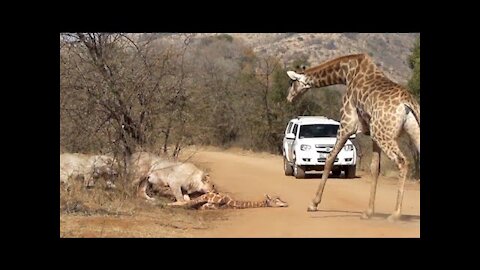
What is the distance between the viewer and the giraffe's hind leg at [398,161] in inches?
414

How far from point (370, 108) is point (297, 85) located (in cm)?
149

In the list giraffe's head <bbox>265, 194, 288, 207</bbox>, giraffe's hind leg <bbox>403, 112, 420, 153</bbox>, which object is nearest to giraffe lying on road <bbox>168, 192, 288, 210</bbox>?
giraffe's head <bbox>265, 194, 288, 207</bbox>

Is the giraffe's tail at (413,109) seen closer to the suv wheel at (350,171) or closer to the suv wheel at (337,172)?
the suv wheel at (350,171)

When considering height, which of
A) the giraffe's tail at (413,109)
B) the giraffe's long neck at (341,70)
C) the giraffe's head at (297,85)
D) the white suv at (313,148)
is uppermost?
the giraffe's long neck at (341,70)

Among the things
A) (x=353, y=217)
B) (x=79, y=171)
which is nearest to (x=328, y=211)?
(x=353, y=217)

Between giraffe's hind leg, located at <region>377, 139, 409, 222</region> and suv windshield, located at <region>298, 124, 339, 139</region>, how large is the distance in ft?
6.89

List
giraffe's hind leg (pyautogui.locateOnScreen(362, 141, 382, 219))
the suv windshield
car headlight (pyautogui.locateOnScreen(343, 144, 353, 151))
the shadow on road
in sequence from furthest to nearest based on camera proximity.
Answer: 1. the suv windshield
2. car headlight (pyautogui.locateOnScreen(343, 144, 353, 151))
3. giraffe's hind leg (pyautogui.locateOnScreen(362, 141, 382, 219))
4. the shadow on road

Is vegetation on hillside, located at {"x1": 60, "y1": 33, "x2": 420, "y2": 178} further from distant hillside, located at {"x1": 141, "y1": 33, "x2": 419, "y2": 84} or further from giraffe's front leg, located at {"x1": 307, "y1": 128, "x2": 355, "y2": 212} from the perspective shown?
distant hillside, located at {"x1": 141, "y1": 33, "x2": 419, "y2": 84}

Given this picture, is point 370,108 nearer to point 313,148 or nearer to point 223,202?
point 313,148

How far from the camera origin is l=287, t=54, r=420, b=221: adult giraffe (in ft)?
34.7

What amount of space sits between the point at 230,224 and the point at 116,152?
2429mm

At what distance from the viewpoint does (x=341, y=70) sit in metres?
11.5

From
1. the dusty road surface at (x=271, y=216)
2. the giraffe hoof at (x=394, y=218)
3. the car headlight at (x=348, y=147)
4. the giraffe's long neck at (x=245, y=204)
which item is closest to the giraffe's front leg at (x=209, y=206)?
the dusty road surface at (x=271, y=216)

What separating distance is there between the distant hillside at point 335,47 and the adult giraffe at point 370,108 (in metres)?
7.19
